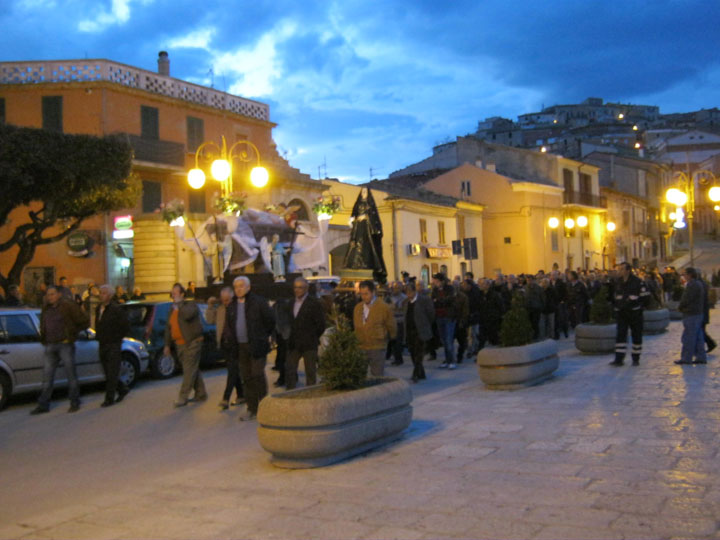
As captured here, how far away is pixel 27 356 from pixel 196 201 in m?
22.3

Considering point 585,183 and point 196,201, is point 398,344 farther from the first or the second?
point 585,183

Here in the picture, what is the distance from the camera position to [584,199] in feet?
181

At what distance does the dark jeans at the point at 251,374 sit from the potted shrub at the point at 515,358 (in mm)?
3142

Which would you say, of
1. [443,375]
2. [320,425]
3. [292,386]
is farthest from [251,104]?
[320,425]

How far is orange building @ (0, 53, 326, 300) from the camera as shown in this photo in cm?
3053

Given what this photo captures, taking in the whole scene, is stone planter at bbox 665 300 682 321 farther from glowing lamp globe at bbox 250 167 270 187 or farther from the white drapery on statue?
glowing lamp globe at bbox 250 167 270 187

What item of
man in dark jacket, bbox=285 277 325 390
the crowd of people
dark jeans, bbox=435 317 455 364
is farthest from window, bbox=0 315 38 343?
dark jeans, bbox=435 317 455 364

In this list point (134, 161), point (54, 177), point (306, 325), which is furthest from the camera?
point (134, 161)

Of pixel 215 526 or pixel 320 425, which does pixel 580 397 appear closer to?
pixel 320 425

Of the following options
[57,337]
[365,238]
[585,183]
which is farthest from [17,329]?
[585,183]

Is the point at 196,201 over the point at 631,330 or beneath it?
over

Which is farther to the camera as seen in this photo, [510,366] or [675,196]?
[675,196]

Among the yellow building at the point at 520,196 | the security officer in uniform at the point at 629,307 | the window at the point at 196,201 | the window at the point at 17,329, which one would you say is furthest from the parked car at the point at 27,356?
the yellow building at the point at 520,196

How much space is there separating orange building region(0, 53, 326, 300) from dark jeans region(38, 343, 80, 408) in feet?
58.2
